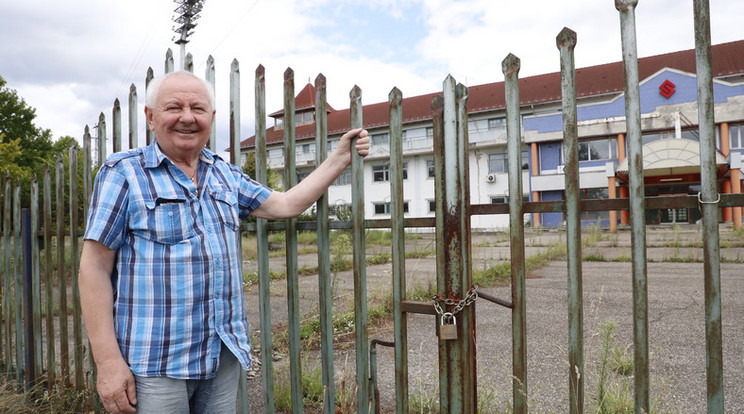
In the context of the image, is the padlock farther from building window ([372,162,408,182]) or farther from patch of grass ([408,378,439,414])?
building window ([372,162,408,182])

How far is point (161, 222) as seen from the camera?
172 centimetres

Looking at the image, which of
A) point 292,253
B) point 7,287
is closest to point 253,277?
point 7,287

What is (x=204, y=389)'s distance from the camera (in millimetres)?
1855

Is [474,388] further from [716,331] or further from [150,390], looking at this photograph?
[150,390]

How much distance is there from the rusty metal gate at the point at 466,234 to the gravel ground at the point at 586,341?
0.42 metres

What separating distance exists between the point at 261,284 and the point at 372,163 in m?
33.1

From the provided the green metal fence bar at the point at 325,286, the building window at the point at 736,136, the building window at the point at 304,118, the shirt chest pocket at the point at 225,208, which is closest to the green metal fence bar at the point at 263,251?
the green metal fence bar at the point at 325,286

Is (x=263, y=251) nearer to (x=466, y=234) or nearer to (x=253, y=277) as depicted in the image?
(x=466, y=234)

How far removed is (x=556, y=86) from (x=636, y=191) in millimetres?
31949

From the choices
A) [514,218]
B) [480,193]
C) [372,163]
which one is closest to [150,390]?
[514,218]

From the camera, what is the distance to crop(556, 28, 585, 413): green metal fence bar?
164 centimetres

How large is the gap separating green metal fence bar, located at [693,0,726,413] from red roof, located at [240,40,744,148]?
25.0m

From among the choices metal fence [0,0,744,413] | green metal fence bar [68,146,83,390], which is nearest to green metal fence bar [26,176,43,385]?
green metal fence bar [68,146,83,390]

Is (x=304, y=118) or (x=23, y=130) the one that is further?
(x=304, y=118)
